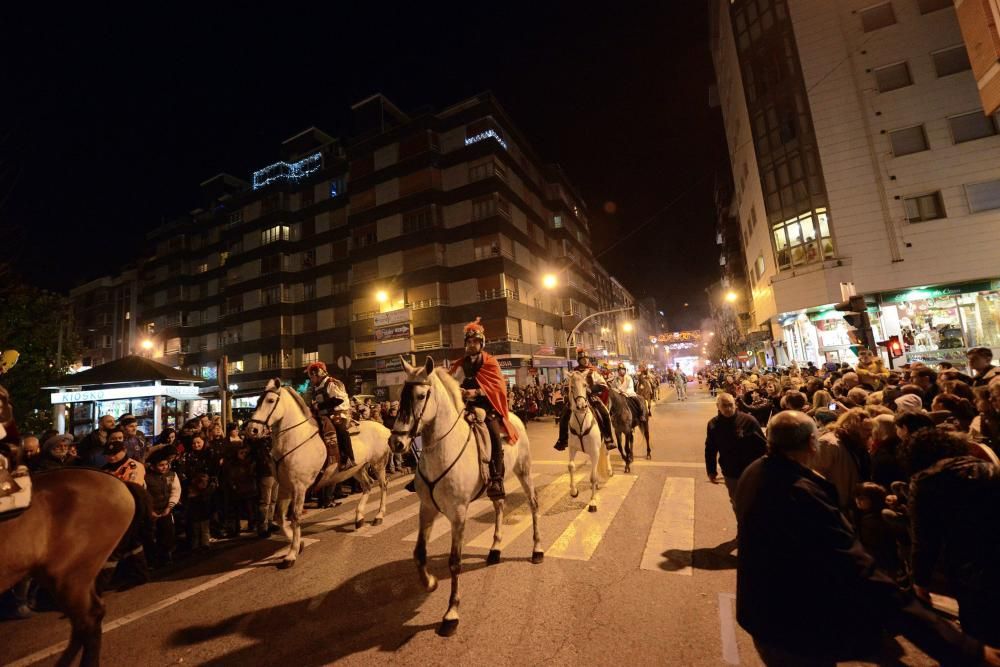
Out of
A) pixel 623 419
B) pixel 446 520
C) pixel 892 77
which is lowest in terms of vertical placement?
pixel 446 520

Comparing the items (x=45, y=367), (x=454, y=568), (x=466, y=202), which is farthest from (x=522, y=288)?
(x=454, y=568)

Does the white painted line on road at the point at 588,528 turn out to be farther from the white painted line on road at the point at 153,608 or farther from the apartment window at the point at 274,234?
the apartment window at the point at 274,234

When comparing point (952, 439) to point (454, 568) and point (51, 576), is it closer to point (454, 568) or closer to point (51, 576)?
point (454, 568)

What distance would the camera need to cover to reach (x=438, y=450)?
458 cm

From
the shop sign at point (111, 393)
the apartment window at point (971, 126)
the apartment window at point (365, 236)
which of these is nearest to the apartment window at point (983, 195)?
the apartment window at point (971, 126)

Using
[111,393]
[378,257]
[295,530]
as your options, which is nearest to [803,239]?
[295,530]

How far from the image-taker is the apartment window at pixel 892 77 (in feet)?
65.4

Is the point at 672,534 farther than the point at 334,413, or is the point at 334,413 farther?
the point at 334,413

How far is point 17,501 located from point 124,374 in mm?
14878

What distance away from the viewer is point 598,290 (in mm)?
66438

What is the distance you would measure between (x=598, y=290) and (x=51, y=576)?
218 feet

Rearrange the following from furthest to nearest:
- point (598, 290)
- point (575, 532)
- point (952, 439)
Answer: point (598, 290)
point (575, 532)
point (952, 439)

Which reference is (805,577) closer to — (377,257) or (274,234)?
(377,257)

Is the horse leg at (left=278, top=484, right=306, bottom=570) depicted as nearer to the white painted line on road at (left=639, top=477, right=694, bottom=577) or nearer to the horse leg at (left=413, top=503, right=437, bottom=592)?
the horse leg at (left=413, top=503, right=437, bottom=592)
